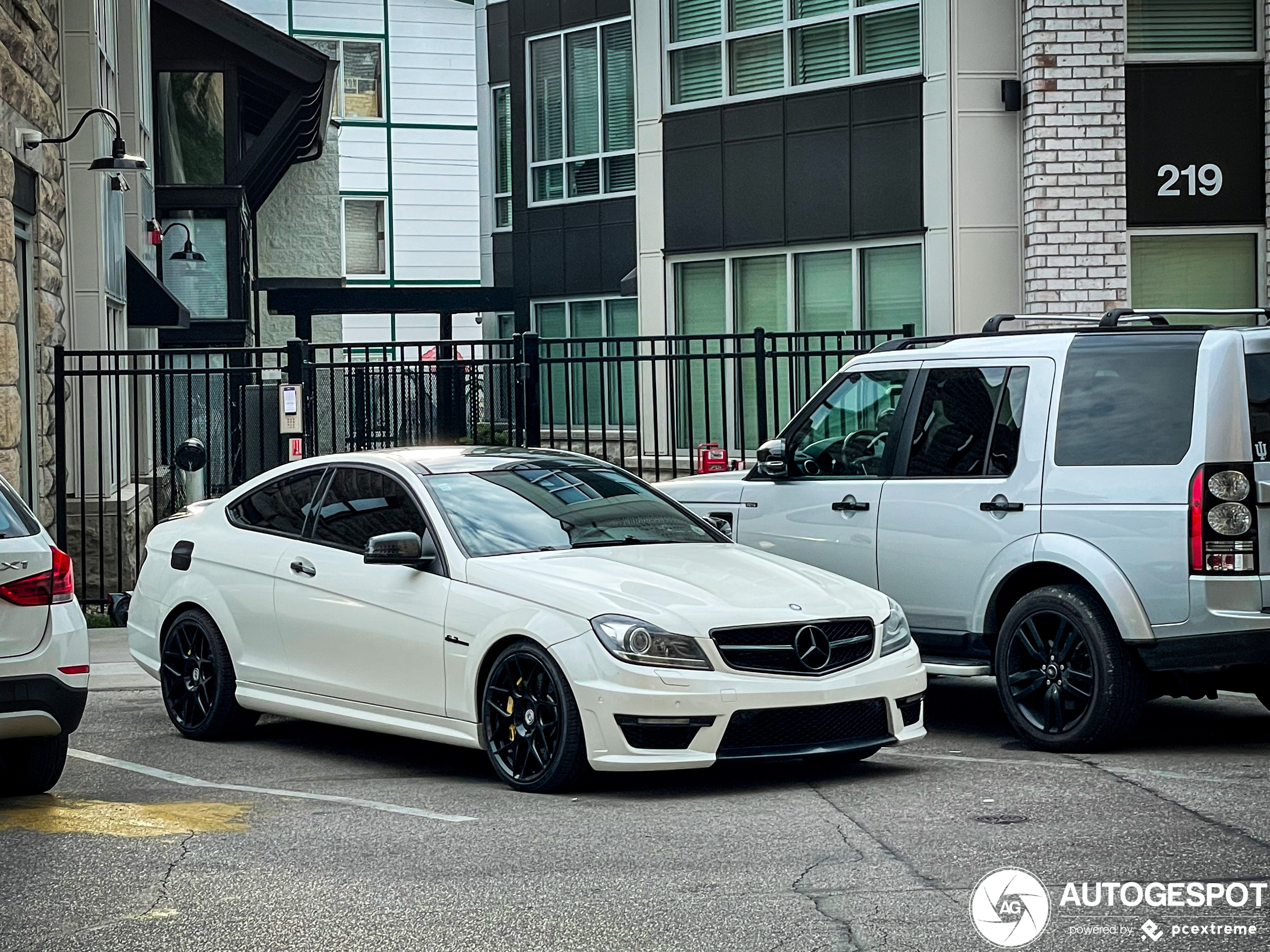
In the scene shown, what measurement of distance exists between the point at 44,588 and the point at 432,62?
131 feet

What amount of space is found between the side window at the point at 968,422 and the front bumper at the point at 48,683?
4.24 metres

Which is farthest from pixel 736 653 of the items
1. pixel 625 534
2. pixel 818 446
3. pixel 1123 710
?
pixel 818 446


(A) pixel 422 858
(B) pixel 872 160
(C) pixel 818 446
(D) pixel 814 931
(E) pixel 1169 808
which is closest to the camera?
(D) pixel 814 931

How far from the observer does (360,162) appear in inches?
1762

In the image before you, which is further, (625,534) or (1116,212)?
(1116,212)

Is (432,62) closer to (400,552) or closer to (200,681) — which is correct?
(200,681)

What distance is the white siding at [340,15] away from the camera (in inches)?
1721

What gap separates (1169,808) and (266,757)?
4322 millimetres

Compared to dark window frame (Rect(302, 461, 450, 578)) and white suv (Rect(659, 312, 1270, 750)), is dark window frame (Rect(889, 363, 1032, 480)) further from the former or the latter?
dark window frame (Rect(302, 461, 450, 578))

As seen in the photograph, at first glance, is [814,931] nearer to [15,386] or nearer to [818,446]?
[818,446]

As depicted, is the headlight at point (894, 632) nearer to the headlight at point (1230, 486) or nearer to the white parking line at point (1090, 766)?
the white parking line at point (1090, 766)

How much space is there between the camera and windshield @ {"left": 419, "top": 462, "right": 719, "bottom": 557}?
8266mm

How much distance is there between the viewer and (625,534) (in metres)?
8.56

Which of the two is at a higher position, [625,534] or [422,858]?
[625,534]
